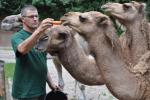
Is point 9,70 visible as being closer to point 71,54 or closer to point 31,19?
point 31,19

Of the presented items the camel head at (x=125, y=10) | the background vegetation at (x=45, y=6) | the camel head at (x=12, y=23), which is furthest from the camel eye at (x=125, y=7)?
the background vegetation at (x=45, y=6)

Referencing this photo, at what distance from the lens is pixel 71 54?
407 cm

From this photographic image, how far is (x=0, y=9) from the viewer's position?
83.9 feet

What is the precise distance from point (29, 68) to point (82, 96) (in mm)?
5523

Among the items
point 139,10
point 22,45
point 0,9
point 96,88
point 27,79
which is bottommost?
point 0,9

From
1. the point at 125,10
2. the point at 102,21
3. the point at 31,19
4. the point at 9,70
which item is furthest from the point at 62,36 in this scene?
the point at 9,70

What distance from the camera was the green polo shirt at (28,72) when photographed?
5.12 meters

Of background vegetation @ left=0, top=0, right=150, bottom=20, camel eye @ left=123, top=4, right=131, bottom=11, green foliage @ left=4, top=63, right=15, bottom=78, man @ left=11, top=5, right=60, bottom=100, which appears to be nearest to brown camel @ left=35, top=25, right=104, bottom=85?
camel eye @ left=123, top=4, right=131, bottom=11

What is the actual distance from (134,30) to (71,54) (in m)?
0.73

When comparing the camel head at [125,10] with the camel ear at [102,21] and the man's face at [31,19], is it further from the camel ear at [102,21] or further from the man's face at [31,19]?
the man's face at [31,19]

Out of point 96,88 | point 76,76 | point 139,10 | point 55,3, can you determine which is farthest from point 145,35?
point 55,3

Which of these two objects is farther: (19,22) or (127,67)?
(19,22)

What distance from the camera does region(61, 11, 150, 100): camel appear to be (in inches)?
145

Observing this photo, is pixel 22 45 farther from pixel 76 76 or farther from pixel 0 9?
pixel 0 9
